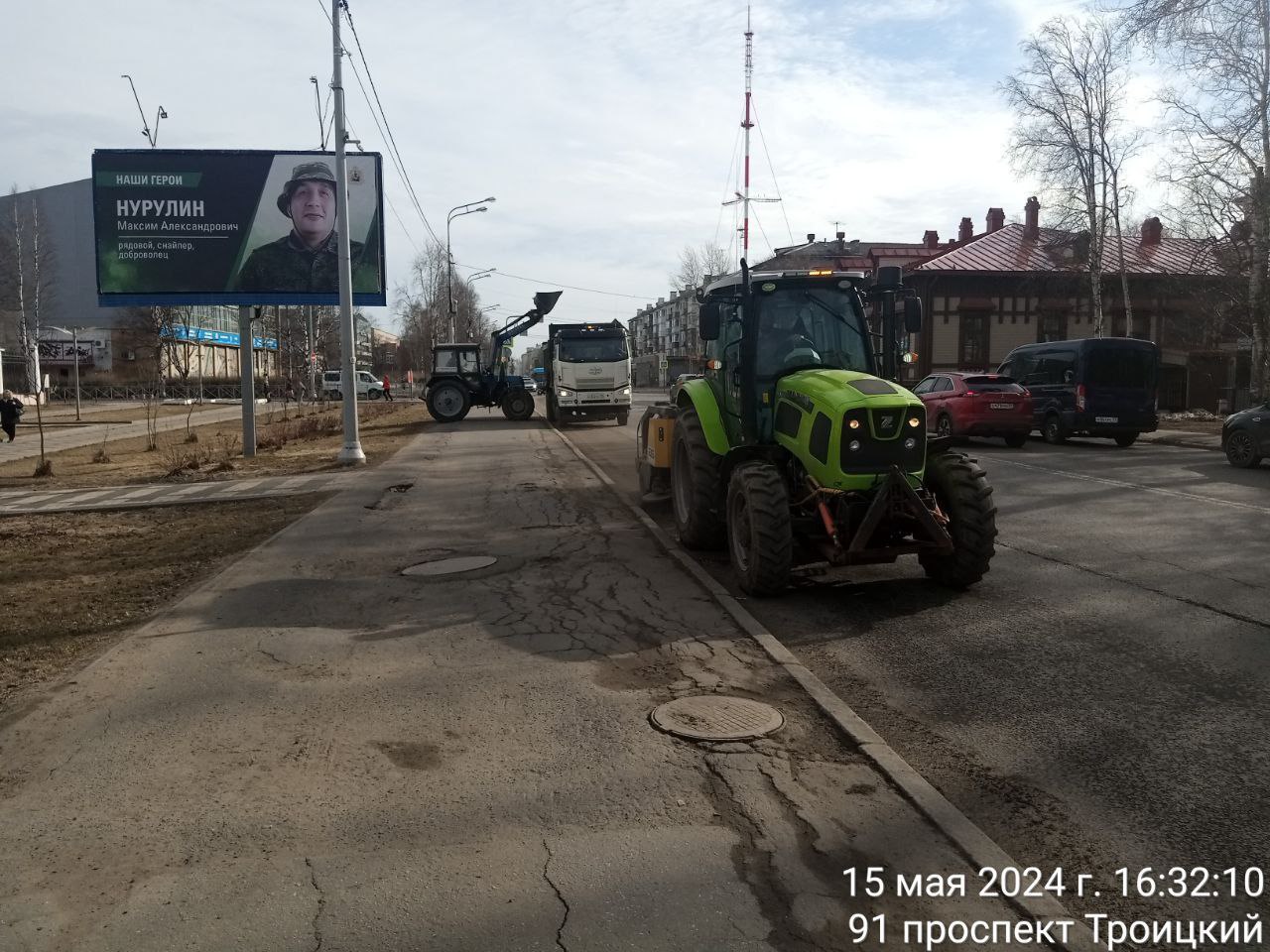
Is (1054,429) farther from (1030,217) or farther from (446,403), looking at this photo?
(1030,217)

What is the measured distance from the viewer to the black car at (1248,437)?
16203mm

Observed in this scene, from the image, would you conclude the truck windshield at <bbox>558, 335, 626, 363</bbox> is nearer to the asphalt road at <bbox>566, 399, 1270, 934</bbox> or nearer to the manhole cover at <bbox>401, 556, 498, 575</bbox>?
the asphalt road at <bbox>566, 399, 1270, 934</bbox>

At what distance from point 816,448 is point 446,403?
2747 centimetres

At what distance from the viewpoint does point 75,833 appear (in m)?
3.77

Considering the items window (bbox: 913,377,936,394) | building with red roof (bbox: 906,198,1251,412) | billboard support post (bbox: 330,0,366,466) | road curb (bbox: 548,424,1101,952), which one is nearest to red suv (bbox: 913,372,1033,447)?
window (bbox: 913,377,936,394)

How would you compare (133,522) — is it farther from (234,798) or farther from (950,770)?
(950,770)

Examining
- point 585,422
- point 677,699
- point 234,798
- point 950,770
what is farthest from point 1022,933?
point 585,422

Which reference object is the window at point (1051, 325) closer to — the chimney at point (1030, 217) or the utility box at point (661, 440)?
the chimney at point (1030, 217)

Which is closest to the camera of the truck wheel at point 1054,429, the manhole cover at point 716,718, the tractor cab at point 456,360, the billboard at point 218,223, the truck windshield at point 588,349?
the manhole cover at point 716,718

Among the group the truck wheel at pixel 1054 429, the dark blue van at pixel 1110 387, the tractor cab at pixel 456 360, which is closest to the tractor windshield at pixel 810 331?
the dark blue van at pixel 1110 387

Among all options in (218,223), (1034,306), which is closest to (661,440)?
(218,223)

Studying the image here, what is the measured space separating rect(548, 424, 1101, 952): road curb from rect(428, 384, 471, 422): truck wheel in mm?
27471

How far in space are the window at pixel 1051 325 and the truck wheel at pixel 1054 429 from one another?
26699 millimetres

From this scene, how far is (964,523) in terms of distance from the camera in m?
7.38
